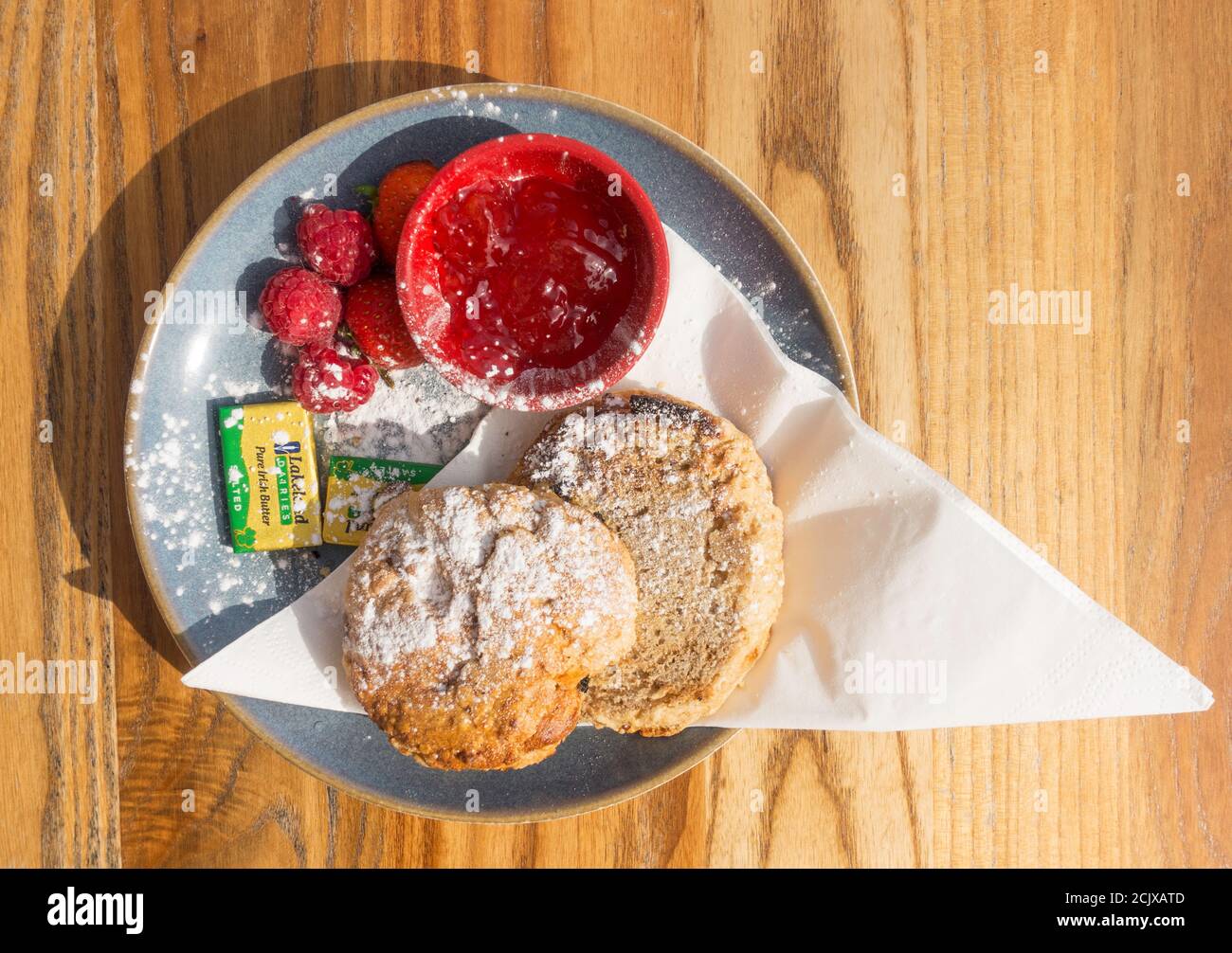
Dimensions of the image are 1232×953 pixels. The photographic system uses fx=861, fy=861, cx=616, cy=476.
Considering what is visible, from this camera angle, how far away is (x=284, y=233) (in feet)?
5.92

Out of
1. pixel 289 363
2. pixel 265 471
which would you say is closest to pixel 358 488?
pixel 265 471

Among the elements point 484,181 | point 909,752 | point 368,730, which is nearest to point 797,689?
point 909,752

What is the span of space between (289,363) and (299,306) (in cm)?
18

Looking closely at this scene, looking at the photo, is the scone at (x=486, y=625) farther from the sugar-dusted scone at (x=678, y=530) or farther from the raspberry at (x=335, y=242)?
the raspberry at (x=335, y=242)

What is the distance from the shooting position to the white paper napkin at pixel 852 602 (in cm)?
171

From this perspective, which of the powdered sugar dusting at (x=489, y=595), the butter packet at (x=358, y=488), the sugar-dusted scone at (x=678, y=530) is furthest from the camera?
the butter packet at (x=358, y=488)

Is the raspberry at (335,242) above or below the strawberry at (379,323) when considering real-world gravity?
above

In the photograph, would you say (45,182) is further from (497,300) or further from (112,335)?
(497,300)

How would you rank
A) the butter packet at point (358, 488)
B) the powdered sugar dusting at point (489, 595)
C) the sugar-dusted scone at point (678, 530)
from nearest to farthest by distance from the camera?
the powdered sugar dusting at point (489, 595), the sugar-dusted scone at point (678, 530), the butter packet at point (358, 488)

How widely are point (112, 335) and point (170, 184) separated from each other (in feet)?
1.19

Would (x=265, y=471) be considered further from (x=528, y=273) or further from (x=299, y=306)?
(x=528, y=273)

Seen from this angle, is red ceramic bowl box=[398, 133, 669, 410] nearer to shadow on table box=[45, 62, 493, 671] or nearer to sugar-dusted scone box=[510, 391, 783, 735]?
sugar-dusted scone box=[510, 391, 783, 735]

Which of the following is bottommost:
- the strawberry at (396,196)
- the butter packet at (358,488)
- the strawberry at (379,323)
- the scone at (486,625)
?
the scone at (486,625)

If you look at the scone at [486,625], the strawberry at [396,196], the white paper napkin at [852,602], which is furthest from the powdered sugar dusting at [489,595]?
the strawberry at [396,196]
